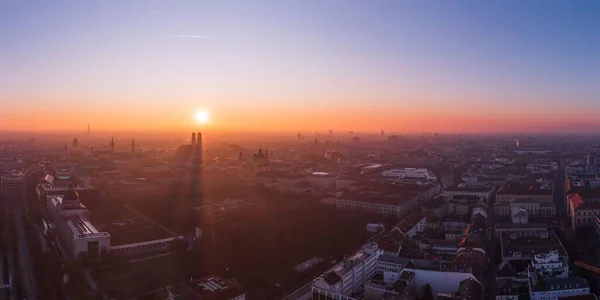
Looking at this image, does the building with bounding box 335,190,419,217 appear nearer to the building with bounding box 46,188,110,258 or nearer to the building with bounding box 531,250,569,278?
the building with bounding box 531,250,569,278

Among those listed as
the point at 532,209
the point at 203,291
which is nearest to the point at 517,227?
the point at 532,209

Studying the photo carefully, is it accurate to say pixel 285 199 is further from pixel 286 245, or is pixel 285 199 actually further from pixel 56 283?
pixel 56 283

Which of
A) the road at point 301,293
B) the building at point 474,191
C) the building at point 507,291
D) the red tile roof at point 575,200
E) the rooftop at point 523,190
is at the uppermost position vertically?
the red tile roof at point 575,200

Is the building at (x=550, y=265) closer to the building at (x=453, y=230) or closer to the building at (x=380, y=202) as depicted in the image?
the building at (x=453, y=230)

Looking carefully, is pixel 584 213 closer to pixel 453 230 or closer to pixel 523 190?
pixel 453 230

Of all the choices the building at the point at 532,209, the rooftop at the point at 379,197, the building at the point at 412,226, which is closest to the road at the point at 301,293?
the building at the point at 412,226

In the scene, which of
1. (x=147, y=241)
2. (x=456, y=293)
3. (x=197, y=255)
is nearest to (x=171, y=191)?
(x=147, y=241)
